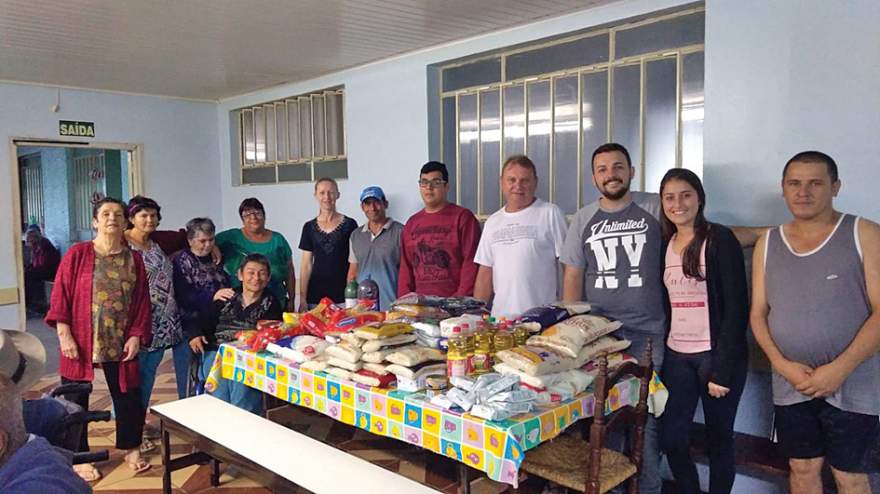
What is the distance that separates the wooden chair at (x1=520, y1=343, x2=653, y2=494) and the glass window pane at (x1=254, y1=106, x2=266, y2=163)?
5.38m

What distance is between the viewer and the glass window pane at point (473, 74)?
4809 mm

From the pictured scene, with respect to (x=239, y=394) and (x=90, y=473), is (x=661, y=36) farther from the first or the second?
(x=90, y=473)

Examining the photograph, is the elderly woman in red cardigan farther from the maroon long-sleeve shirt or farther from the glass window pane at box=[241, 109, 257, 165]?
the glass window pane at box=[241, 109, 257, 165]

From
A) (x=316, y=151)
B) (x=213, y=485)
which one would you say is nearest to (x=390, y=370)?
(x=213, y=485)

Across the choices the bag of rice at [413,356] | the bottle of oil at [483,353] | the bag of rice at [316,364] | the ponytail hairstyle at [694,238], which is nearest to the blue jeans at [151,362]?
the bag of rice at [316,364]

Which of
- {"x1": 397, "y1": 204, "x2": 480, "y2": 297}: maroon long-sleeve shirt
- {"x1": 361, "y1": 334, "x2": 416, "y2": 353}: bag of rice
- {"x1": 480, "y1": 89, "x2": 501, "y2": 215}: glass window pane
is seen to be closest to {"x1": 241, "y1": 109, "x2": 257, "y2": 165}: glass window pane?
{"x1": 480, "y1": 89, "x2": 501, "y2": 215}: glass window pane

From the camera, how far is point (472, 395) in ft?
6.63

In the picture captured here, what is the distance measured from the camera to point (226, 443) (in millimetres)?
2551

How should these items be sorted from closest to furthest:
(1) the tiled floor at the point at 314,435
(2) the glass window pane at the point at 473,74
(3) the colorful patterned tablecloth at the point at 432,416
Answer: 1. (3) the colorful patterned tablecloth at the point at 432,416
2. (1) the tiled floor at the point at 314,435
3. (2) the glass window pane at the point at 473,74

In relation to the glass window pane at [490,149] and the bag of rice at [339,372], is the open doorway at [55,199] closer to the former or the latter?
the glass window pane at [490,149]

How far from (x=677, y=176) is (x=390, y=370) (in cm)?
137

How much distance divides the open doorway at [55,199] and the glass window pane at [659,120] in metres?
6.48

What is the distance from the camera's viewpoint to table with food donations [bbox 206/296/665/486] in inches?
76.2

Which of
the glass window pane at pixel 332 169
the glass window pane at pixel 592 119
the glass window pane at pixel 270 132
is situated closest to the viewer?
the glass window pane at pixel 592 119
